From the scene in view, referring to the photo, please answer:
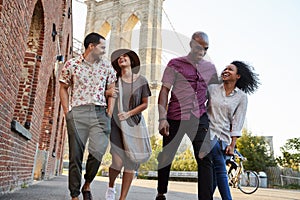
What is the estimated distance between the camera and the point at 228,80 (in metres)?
3.04

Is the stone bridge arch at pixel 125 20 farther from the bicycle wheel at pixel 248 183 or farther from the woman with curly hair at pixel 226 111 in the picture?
the woman with curly hair at pixel 226 111

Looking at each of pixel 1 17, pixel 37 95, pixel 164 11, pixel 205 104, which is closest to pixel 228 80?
pixel 205 104

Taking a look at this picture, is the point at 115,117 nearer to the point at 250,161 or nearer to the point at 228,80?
the point at 228,80

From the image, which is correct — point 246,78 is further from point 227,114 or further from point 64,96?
point 64,96

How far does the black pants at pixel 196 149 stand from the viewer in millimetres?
2682

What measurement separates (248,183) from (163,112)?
24.6ft

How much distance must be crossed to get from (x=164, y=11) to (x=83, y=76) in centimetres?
2615

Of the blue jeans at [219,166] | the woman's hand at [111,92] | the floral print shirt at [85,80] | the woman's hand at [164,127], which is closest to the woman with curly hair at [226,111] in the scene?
the blue jeans at [219,166]

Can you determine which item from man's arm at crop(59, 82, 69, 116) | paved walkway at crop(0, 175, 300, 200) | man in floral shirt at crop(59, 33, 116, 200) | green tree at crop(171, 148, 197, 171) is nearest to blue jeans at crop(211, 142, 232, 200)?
man in floral shirt at crop(59, 33, 116, 200)

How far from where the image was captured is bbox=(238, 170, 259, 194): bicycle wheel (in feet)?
27.2

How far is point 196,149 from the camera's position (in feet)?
9.28

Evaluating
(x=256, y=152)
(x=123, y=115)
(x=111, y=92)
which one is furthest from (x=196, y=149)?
(x=256, y=152)

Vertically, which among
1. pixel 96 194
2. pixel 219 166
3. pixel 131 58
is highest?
pixel 131 58

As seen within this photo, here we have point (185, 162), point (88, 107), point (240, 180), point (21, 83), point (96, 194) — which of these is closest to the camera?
point (88, 107)
